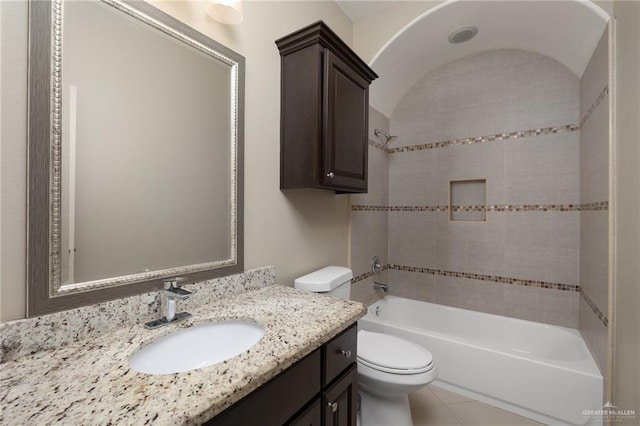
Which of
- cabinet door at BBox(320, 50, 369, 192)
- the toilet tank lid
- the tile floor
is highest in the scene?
cabinet door at BBox(320, 50, 369, 192)

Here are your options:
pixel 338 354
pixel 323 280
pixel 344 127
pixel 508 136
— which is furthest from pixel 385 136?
pixel 338 354

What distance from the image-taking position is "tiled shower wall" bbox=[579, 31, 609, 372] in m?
1.43

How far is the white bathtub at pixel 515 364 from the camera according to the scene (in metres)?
1.51

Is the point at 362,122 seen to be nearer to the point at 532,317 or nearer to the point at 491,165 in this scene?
the point at 491,165

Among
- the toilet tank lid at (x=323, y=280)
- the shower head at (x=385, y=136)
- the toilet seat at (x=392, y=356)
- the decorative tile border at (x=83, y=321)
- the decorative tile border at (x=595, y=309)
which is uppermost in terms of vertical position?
the shower head at (x=385, y=136)

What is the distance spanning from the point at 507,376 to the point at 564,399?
0.27 meters

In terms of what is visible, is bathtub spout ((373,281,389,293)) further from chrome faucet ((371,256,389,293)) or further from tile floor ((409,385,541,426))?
tile floor ((409,385,541,426))

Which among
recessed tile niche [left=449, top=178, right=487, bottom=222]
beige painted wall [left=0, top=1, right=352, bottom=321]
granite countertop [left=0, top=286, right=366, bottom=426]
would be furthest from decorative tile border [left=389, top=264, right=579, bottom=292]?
granite countertop [left=0, top=286, right=366, bottom=426]

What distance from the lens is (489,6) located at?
1771 mm

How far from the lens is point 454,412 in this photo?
170cm

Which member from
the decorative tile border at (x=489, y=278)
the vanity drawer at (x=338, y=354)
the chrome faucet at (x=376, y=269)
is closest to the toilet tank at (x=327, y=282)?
the vanity drawer at (x=338, y=354)

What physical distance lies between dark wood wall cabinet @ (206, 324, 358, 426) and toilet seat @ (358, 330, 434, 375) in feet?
1.21

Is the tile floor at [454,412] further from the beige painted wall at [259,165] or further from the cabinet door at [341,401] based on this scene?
the beige painted wall at [259,165]

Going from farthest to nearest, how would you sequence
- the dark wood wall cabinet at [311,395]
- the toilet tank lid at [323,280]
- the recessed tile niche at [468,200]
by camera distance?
the recessed tile niche at [468,200] < the toilet tank lid at [323,280] < the dark wood wall cabinet at [311,395]
